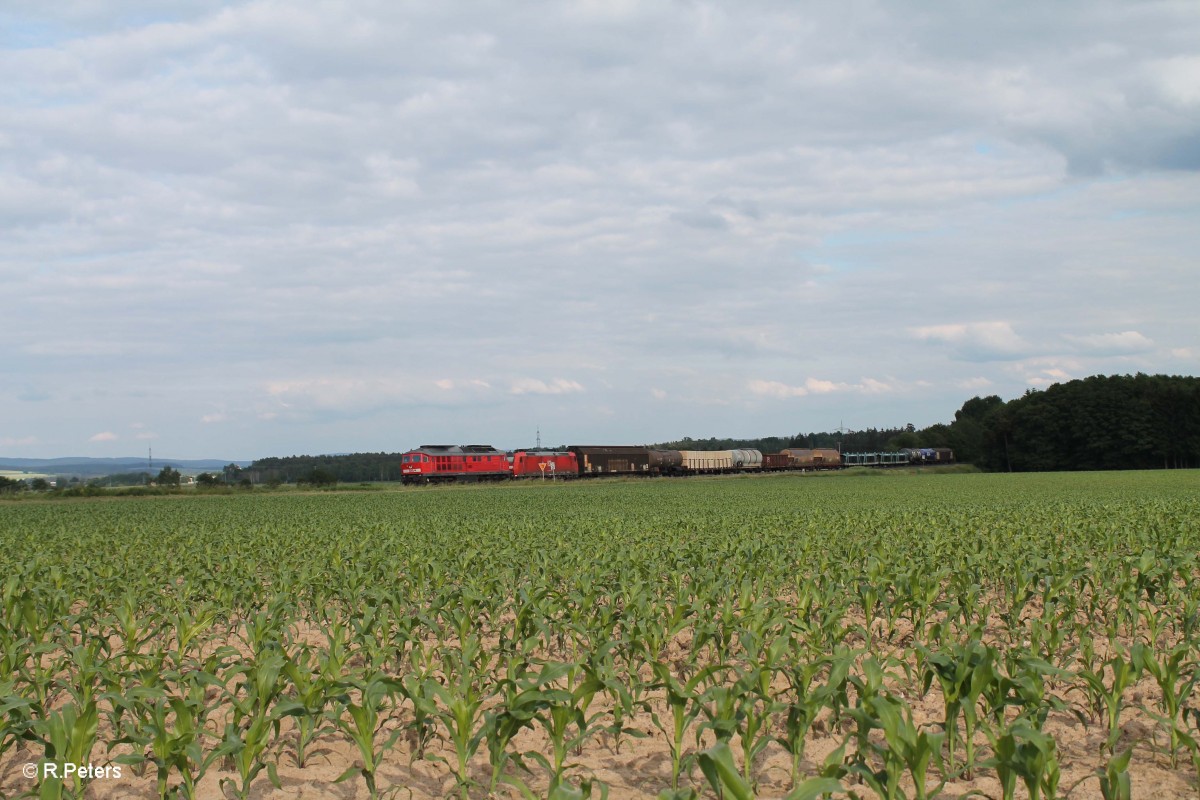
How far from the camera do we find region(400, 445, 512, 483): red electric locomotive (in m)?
83.1

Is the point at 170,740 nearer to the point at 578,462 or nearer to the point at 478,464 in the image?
the point at 478,464

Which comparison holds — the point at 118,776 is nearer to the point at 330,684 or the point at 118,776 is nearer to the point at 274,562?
the point at 330,684

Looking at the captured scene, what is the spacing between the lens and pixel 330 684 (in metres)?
7.54

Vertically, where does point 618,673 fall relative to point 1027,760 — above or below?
below

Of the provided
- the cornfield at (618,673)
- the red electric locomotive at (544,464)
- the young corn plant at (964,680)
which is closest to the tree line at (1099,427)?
the red electric locomotive at (544,464)

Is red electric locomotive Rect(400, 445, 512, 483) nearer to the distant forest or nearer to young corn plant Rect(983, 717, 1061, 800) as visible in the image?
the distant forest

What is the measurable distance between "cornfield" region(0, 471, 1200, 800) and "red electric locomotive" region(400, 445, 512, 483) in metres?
61.3

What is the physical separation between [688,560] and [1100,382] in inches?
5137

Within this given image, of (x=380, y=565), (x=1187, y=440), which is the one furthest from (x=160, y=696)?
(x=1187, y=440)

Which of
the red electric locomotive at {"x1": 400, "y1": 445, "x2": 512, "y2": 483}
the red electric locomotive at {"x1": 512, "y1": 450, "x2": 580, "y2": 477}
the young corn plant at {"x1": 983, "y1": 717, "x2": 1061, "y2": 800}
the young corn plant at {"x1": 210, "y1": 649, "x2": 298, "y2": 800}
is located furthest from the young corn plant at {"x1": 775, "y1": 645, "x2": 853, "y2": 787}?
the red electric locomotive at {"x1": 512, "y1": 450, "x2": 580, "y2": 477}

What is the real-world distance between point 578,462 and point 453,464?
1463 cm

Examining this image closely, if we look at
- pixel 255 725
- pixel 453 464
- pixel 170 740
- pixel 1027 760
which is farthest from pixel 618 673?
pixel 453 464

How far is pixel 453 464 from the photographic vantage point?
8462 cm

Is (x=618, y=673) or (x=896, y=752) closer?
(x=896, y=752)
